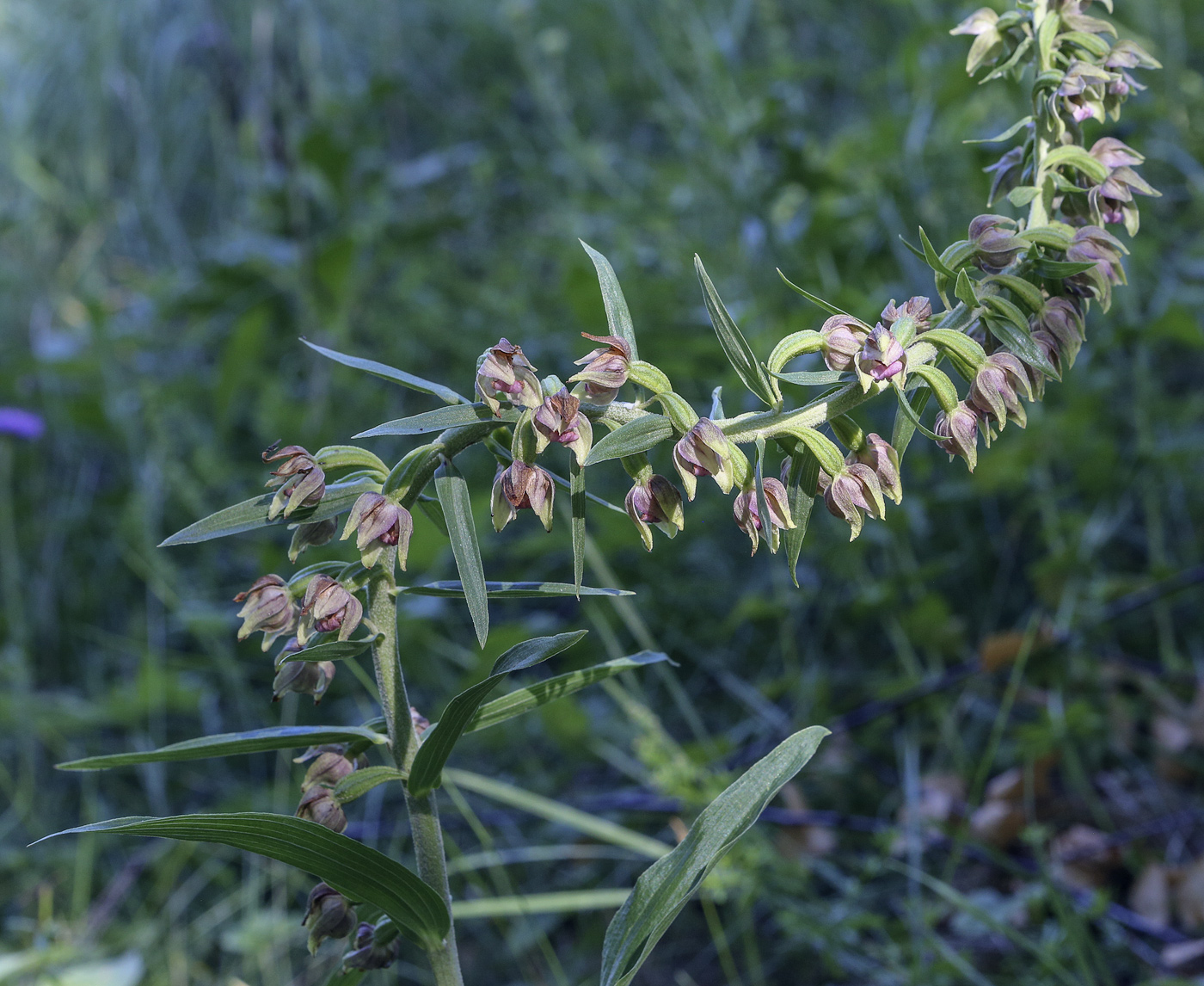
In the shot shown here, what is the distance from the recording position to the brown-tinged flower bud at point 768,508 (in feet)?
2.05

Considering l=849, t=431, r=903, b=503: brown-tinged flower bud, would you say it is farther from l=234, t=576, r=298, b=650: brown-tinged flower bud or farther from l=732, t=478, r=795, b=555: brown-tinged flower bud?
l=234, t=576, r=298, b=650: brown-tinged flower bud

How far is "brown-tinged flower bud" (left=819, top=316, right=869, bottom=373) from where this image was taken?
609 mm

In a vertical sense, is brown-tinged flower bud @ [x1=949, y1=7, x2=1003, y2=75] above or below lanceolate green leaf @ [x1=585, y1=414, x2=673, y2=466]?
above

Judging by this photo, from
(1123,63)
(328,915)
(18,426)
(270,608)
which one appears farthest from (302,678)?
(18,426)

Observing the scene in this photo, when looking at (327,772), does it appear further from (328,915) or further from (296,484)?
(296,484)

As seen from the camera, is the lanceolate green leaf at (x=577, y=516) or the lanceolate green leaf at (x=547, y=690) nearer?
the lanceolate green leaf at (x=577, y=516)

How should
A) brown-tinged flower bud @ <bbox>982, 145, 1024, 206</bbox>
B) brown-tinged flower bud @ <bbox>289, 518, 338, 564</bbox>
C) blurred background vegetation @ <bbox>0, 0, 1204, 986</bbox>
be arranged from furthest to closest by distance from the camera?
blurred background vegetation @ <bbox>0, 0, 1204, 986</bbox> < brown-tinged flower bud @ <bbox>982, 145, 1024, 206</bbox> < brown-tinged flower bud @ <bbox>289, 518, 338, 564</bbox>

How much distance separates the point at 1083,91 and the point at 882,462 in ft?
1.00

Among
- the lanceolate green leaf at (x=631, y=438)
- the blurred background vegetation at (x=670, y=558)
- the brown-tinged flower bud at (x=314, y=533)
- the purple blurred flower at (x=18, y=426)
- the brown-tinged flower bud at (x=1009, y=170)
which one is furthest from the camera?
the purple blurred flower at (x=18, y=426)

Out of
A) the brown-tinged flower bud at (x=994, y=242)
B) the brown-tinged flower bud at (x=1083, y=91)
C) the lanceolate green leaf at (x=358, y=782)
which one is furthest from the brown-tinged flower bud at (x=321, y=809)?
the brown-tinged flower bud at (x=1083, y=91)

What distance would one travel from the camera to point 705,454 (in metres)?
0.60

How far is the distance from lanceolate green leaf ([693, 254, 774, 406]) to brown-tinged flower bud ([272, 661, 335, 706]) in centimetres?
32

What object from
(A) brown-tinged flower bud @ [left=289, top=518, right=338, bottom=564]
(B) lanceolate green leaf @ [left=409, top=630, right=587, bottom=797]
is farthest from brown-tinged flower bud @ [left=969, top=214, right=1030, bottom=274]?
(A) brown-tinged flower bud @ [left=289, top=518, right=338, bottom=564]

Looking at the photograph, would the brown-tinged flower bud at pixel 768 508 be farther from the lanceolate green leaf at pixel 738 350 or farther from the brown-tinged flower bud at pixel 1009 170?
the brown-tinged flower bud at pixel 1009 170
